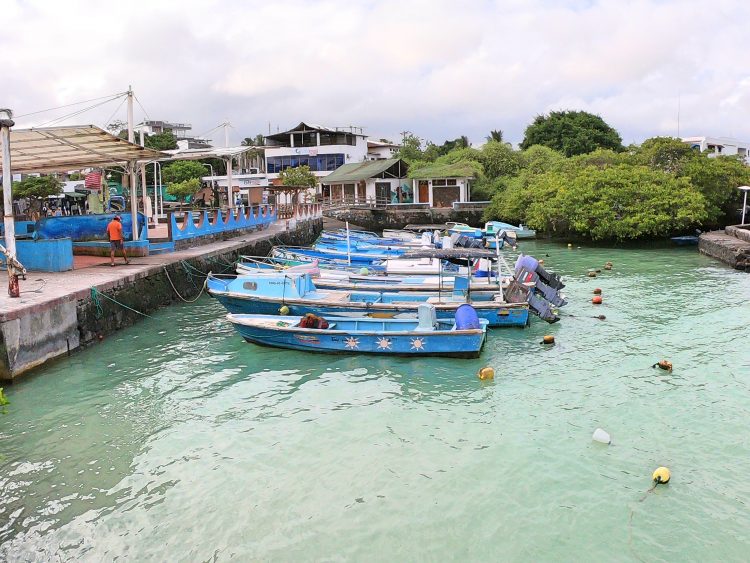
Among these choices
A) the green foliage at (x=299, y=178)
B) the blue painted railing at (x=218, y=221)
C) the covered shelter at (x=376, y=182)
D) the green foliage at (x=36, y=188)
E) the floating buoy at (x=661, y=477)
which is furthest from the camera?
the covered shelter at (x=376, y=182)

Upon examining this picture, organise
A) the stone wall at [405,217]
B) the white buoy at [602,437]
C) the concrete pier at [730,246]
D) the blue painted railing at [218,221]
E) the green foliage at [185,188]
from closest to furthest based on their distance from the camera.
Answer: the white buoy at [602,437] < the blue painted railing at [218,221] < the concrete pier at [730,246] < the stone wall at [405,217] < the green foliage at [185,188]

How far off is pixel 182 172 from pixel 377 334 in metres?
48.5

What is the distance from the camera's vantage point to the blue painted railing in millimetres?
23453

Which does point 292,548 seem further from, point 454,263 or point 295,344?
point 454,263

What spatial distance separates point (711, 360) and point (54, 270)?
52.7 feet

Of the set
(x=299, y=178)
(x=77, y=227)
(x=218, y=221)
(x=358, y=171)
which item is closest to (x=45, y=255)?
(x=77, y=227)

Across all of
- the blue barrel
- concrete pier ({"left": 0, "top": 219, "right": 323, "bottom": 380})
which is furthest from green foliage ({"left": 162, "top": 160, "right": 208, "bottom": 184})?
the blue barrel

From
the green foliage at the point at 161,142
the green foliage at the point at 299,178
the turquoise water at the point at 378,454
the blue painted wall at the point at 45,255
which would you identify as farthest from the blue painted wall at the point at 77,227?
→ the green foliage at the point at 161,142

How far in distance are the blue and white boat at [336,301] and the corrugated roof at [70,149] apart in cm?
467

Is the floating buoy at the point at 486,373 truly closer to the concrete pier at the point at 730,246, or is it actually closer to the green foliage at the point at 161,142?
the concrete pier at the point at 730,246

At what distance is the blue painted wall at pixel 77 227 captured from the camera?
824 inches

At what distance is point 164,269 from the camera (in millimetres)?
18625

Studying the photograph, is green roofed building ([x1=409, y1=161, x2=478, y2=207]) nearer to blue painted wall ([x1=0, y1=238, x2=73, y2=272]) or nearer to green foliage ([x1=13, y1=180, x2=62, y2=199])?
green foliage ([x1=13, y1=180, x2=62, y2=199])

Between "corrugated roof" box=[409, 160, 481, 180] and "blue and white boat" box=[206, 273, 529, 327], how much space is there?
35185 mm
